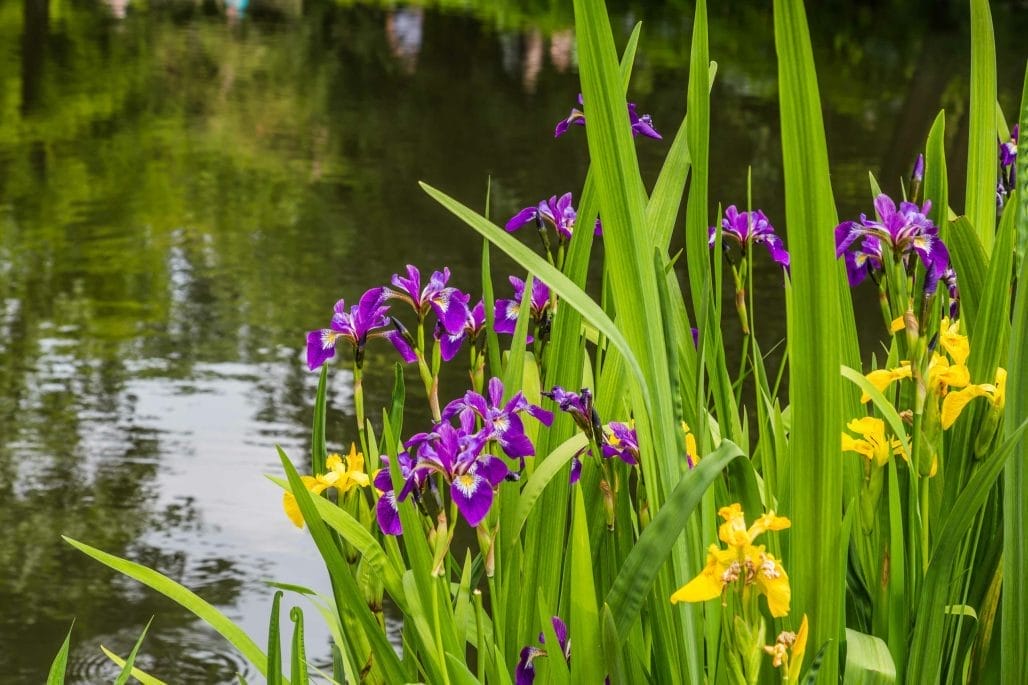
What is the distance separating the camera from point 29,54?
1126cm

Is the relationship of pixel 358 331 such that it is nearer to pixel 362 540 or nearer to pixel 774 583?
pixel 362 540

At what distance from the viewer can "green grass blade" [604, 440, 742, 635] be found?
103cm

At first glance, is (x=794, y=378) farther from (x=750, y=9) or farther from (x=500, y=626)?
(x=750, y=9)

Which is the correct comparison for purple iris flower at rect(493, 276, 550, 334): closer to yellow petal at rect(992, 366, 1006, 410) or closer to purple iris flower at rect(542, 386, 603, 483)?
purple iris flower at rect(542, 386, 603, 483)

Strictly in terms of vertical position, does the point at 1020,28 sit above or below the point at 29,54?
above

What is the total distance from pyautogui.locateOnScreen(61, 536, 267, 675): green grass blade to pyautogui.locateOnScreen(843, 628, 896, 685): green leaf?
2.34 feet

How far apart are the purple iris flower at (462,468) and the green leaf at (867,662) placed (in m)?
0.37

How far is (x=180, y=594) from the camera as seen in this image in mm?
1392

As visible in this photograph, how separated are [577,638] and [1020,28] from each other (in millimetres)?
15734

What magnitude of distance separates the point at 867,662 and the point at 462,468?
424 millimetres

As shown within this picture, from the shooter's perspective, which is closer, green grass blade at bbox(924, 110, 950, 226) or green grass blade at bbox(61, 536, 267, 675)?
green grass blade at bbox(61, 536, 267, 675)

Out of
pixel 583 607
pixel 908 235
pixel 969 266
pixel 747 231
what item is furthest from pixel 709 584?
pixel 747 231

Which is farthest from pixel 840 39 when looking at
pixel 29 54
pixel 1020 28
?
pixel 29 54

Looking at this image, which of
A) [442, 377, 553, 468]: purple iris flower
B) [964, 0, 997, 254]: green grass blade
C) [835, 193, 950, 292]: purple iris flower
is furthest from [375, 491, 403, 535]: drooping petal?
[964, 0, 997, 254]: green grass blade
